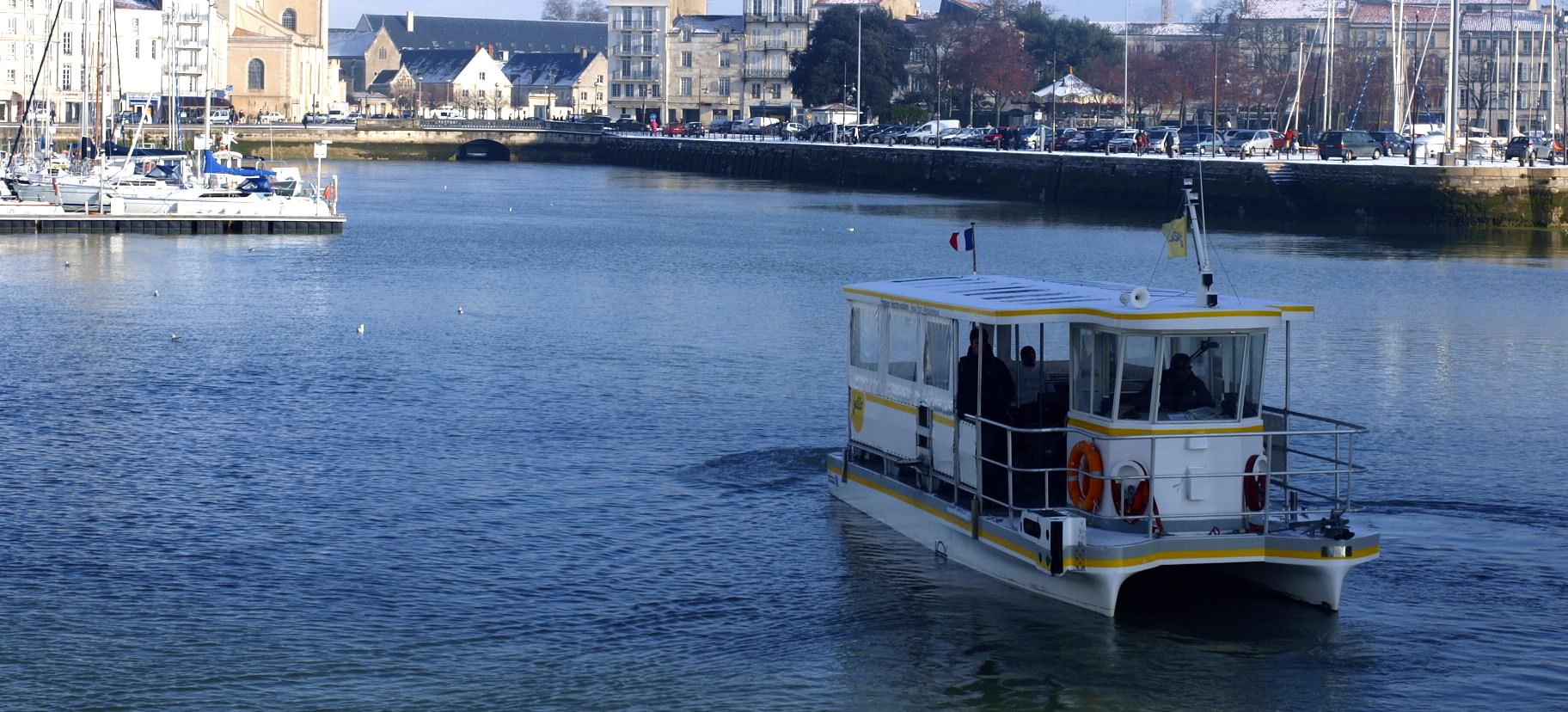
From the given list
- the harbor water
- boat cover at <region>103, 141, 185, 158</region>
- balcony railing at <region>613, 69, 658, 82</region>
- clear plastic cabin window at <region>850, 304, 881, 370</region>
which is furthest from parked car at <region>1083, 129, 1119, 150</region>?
balcony railing at <region>613, 69, 658, 82</region>

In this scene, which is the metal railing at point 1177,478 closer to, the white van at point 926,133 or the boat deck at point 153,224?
the boat deck at point 153,224

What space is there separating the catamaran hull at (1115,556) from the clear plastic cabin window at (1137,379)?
108 cm

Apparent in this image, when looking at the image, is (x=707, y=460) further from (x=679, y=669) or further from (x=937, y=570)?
(x=679, y=669)

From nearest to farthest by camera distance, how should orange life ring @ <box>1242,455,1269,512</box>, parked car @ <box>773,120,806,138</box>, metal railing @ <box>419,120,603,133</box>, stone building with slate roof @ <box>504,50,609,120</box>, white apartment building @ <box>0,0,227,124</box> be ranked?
orange life ring @ <box>1242,455,1269,512</box>, parked car @ <box>773,120,806,138</box>, white apartment building @ <box>0,0,227,124</box>, metal railing @ <box>419,120,603,133</box>, stone building with slate roof @ <box>504,50,609,120</box>

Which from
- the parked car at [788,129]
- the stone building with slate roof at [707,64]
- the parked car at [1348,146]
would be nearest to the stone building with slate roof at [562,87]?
the stone building with slate roof at [707,64]

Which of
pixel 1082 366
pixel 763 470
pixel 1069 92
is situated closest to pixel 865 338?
pixel 1082 366

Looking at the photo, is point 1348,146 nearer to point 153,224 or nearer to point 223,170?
point 223,170

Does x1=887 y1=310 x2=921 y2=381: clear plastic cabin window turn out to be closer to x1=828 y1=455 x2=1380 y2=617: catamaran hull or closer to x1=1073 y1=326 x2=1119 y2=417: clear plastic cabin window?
x1=828 y1=455 x2=1380 y2=617: catamaran hull

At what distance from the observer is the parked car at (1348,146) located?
7038cm

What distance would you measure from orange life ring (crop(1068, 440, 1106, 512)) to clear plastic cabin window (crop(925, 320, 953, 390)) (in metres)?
1.53

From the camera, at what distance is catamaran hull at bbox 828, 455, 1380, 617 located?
14.3 metres

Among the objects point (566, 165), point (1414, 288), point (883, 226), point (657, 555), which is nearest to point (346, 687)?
point (657, 555)

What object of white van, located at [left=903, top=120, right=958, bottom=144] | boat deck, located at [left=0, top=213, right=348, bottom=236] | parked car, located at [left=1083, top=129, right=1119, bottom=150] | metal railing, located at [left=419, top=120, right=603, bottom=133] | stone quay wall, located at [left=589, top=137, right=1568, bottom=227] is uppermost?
metal railing, located at [left=419, top=120, right=603, bottom=133]

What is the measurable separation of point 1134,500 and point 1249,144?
61410 mm
